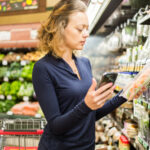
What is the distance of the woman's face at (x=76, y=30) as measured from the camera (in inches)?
50.6

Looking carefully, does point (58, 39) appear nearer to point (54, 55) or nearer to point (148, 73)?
point (54, 55)

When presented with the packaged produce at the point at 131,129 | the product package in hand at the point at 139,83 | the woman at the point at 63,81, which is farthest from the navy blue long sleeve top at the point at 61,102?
the packaged produce at the point at 131,129

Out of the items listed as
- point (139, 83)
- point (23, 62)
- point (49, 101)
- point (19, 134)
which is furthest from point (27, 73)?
point (139, 83)

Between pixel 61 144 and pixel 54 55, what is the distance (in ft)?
1.63

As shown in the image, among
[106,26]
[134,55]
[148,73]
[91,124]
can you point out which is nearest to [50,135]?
[91,124]

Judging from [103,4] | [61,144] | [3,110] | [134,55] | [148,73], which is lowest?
[3,110]

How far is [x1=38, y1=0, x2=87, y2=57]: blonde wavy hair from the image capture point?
1295 mm

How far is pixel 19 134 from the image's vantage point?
5.71 ft

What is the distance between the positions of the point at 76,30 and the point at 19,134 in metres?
0.94

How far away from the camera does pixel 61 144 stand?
125cm

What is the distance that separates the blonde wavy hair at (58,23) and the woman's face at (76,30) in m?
0.02

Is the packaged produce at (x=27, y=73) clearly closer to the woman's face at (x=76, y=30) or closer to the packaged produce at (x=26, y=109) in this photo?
the packaged produce at (x=26, y=109)

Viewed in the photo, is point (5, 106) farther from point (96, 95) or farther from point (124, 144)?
point (96, 95)

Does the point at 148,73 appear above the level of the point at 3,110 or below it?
above
